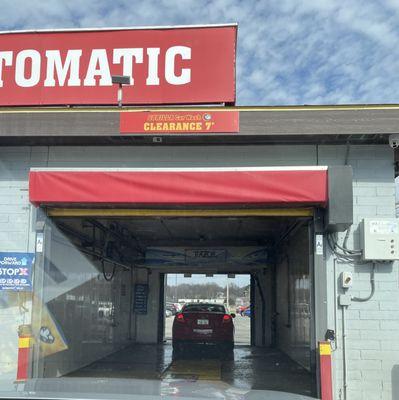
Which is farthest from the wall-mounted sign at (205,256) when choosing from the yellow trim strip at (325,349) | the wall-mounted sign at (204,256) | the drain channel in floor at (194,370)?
the yellow trim strip at (325,349)

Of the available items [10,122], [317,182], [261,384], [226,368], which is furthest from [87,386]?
[226,368]

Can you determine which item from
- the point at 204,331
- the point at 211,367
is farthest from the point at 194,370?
the point at 204,331

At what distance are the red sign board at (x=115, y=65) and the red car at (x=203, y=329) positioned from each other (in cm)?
879

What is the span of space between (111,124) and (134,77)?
130cm

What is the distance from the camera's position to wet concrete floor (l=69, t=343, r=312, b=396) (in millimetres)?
10953

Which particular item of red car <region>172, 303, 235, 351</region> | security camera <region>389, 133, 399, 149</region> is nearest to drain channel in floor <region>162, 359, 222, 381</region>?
red car <region>172, 303, 235, 351</region>

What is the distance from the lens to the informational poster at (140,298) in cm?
1917

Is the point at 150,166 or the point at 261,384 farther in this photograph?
the point at 261,384

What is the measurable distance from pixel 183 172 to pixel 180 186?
22 centimetres

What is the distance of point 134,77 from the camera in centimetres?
925

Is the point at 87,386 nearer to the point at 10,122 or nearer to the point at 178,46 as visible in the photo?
the point at 10,122

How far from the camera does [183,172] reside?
328 inches

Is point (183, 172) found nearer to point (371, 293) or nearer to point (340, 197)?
point (340, 197)

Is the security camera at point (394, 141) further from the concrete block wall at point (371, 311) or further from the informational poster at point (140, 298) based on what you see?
the informational poster at point (140, 298)
